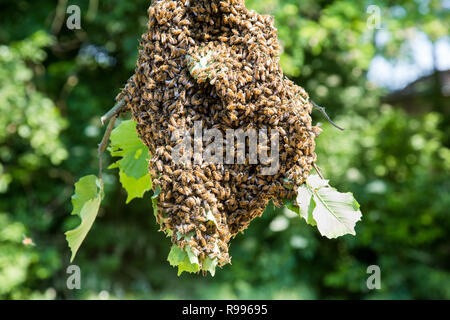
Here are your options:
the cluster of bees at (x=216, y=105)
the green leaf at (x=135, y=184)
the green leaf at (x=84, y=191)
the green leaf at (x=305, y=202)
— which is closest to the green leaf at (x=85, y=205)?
the green leaf at (x=84, y=191)

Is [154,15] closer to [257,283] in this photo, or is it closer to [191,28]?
[191,28]

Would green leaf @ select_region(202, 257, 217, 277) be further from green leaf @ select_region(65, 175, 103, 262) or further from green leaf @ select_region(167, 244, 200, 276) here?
green leaf @ select_region(65, 175, 103, 262)

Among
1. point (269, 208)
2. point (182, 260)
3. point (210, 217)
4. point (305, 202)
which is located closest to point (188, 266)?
point (182, 260)

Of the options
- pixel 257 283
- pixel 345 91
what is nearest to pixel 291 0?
pixel 345 91

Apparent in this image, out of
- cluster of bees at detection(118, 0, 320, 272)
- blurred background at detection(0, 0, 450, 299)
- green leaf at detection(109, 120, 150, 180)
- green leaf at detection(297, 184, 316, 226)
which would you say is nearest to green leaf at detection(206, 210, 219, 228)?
cluster of bees at detection(118, 0, 320, 272)

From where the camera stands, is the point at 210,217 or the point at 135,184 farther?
the point at 135,184

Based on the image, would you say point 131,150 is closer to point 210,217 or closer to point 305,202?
point 210,217
